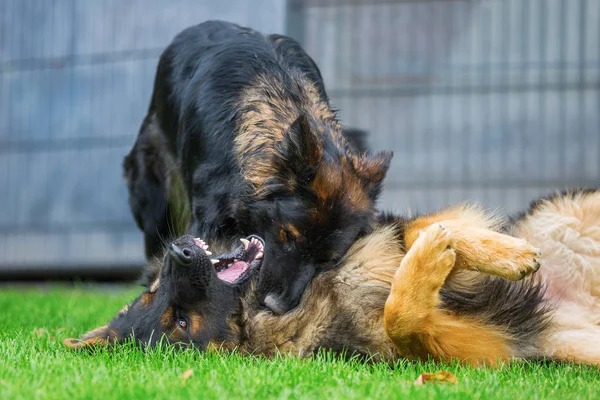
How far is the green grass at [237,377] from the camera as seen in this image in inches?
115

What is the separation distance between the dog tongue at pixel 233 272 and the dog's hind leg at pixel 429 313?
86 cm

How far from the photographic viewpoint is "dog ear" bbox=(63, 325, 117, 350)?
4.00 meters

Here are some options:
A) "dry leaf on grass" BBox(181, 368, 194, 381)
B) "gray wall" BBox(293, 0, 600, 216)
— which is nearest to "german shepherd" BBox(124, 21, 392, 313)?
"dry leaf on grass" BBox(181, 368, 194, 381)

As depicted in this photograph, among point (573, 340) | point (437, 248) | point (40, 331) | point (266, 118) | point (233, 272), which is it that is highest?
point (266, 118)

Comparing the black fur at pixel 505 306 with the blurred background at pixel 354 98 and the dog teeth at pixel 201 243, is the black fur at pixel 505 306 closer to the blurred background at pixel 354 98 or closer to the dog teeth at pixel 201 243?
the dog teeth at pixel 201 243

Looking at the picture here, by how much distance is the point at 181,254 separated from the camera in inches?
159

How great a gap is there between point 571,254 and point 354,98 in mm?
5518

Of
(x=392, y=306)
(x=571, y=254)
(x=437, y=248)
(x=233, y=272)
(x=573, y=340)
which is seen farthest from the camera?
(x=571, y=254)

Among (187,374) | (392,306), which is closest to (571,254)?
(392,306)

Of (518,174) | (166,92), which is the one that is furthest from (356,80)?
(166,92)

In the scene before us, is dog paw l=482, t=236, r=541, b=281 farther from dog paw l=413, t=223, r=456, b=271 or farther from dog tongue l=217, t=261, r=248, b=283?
dog tongue l=217, t=261, r=248, b=283

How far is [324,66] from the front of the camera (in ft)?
33.2

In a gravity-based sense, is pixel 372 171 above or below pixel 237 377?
above

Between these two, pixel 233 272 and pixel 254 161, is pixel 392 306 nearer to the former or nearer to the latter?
pixel 233 272
